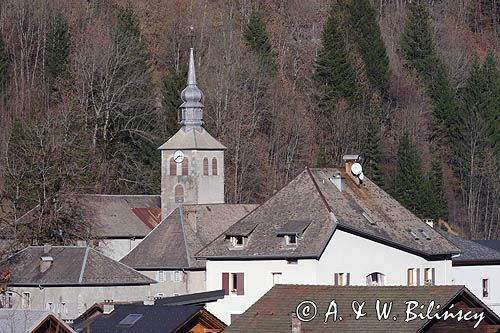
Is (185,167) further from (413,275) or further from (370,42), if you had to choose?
(370,42)

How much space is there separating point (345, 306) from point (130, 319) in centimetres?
980

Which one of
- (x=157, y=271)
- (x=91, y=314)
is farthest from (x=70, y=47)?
(x=91, y=314)

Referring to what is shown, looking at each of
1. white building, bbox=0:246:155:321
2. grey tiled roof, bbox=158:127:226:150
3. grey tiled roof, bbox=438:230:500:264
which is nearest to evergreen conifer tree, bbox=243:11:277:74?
grey tiled roof, bbox=158:127:226:150

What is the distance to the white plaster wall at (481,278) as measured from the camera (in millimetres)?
78938

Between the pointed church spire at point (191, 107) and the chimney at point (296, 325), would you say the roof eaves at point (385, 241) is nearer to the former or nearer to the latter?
the pointed church spire at point (191, 107)

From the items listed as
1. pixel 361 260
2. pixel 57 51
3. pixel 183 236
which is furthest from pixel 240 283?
pixel 57 51

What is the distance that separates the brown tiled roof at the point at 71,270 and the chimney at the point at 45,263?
13 centimetres

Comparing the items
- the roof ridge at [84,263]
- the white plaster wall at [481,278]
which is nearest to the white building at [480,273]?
the white plaster wall at [481,278]

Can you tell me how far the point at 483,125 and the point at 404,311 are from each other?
226 feet

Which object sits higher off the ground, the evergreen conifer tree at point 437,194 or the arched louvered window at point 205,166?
the evergreen conifer tree at point 437,194

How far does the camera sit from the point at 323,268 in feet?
235

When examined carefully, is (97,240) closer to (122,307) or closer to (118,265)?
(118,265)

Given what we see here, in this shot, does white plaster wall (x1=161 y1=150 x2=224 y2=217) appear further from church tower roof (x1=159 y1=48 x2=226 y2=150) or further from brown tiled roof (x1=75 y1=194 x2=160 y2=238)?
brown tiled roof (x1=75 y1=194 x2=160 y2=238)

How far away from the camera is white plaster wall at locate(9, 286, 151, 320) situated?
73500mm
